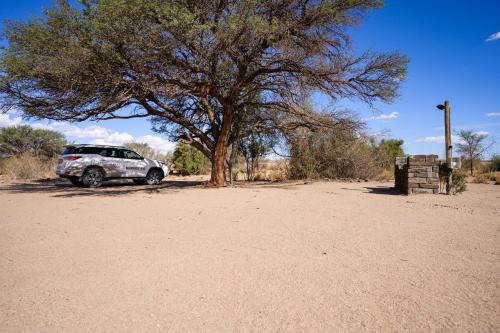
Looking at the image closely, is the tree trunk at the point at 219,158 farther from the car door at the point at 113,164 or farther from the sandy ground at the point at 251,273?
the sandy ground at the point at 251,273

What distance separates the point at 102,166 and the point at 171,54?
24.4ft

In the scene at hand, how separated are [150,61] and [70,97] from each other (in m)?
3.17

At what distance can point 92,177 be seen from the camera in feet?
Answer: 52.8

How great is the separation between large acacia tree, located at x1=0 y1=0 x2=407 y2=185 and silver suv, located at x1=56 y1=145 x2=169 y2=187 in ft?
9.50

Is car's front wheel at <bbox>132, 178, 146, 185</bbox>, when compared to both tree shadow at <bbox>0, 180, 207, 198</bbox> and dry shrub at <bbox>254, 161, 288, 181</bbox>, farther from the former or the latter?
dry shrub at <bbox>254, 161, 288, 181</bbox>

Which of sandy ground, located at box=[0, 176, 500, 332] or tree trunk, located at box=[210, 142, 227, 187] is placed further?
tree trunk, located at box=[210, 142, 227, 187]

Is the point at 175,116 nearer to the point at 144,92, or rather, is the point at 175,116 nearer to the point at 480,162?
the point at 144,92

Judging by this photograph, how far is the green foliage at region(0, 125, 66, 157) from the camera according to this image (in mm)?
33125

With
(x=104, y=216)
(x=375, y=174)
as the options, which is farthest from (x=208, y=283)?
(x=375, y=174)

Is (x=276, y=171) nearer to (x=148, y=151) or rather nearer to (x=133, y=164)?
(x=133, y=164)

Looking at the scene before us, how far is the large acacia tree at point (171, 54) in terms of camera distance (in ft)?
35.2

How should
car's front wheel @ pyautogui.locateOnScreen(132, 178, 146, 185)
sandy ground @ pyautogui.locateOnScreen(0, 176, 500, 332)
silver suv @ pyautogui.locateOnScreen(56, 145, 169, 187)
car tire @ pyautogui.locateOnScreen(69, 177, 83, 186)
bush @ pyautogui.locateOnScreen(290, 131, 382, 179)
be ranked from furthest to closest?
bush @ pyautogui.locateOnScreen(290, 131, 382, 179) < car's front wheel @ pyautogui.locateOnScreen(132, 178, 146, 185) < car tire @ pyautogui.locateOnScreen(69, 177, 83, 186) < silver suv @ pyautogui.locateOnScreen(56, 145, 169, 187) < sandy ground @ pyautogui.locateOnScreen(0, 176, 500, 332)

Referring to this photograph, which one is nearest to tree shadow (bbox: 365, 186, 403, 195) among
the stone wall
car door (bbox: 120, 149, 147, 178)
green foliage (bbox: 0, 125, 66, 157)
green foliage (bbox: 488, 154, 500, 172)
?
the stone wall

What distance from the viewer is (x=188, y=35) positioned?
10453mm
